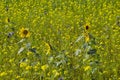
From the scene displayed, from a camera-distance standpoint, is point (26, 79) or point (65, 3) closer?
point (26, 79)

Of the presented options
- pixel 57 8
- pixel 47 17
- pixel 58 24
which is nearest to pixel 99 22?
pixel 58 24

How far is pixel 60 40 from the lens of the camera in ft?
16.0

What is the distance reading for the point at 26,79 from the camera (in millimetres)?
3732

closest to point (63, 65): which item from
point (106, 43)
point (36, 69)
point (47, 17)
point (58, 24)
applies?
point (36, 69)

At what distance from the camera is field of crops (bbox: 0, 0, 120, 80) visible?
148 inches

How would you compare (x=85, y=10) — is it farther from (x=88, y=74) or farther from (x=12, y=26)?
(x=88, y=74)

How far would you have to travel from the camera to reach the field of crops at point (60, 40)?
3.75 meters

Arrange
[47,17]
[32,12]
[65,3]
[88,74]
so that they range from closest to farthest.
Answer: [88,74], [47,17], [32,12], [65,3]

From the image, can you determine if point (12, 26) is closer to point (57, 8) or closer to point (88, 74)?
point (57, 8)

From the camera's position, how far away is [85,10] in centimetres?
643

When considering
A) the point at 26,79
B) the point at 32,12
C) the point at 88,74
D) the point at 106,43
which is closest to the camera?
the point at 88,74

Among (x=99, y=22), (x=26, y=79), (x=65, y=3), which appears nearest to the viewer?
(x=26, y=79)

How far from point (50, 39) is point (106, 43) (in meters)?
0.91

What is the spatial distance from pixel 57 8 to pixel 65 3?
0.35m
